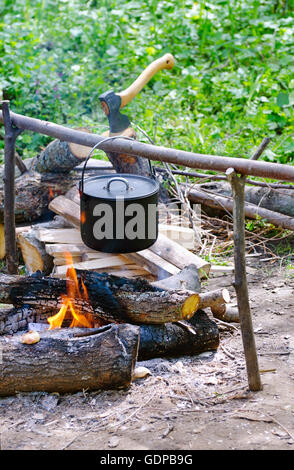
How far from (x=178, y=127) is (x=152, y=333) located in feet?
13.6

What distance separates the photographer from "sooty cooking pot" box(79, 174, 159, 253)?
11.0ft

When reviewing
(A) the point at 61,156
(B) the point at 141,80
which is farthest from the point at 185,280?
(A) the point at 61,156

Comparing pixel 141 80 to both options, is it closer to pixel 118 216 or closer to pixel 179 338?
pixel 118 216

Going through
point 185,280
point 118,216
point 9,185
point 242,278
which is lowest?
point 185,280

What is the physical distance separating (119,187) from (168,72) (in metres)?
5.81

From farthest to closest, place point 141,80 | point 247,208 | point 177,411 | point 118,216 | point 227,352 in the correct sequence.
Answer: point 247,208, point 141,80, point 227,352, point 118,216, point 177,411

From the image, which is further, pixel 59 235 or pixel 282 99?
pixel 282 99

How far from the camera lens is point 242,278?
3264mm

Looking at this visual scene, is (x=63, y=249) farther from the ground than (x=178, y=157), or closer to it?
closer to it

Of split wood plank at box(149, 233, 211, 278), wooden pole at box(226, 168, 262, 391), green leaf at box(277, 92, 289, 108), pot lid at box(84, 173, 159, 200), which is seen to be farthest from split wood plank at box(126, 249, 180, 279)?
green leaf at box(277, 92, 289, 108)

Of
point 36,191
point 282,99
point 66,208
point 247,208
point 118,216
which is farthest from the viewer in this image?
point 282,99

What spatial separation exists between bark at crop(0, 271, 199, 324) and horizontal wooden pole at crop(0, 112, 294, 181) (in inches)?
34.0

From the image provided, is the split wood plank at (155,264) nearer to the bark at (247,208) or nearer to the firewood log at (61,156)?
the firewood log at (61,156)
